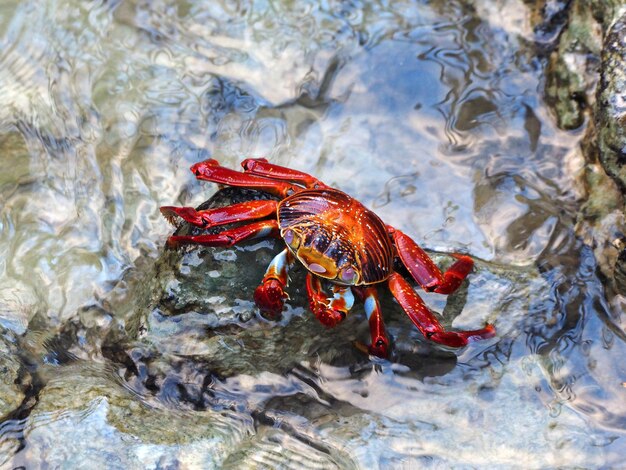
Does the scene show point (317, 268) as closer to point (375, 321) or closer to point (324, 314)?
point (324, 314)

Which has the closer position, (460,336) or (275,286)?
(275,286)

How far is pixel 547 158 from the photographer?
406cm

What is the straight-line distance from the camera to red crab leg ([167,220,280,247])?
318cm

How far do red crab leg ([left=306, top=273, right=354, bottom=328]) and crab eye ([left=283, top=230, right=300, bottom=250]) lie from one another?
7.5 inches

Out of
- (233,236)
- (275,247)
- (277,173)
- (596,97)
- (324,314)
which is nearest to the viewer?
(324,314)

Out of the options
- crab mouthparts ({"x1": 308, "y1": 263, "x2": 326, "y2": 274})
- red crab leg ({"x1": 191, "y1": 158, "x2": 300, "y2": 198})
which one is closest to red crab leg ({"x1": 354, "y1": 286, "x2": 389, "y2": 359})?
crab mouthparts ({"x1": 308, "y1": 263, "x2": 326, "y2": 274})

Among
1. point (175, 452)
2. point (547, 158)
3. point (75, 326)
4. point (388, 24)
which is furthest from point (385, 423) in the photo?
point (388, 24)

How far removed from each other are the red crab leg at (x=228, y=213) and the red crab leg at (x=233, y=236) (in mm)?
49

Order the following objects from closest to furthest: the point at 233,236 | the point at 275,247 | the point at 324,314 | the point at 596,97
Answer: the point at 324,314
the point at 233,236
the point at 275,247
the point at 596,97

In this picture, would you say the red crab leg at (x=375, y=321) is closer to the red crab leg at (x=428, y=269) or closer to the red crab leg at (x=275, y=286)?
the red crab leg at (x=428, y=269)

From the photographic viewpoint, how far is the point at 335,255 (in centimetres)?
307

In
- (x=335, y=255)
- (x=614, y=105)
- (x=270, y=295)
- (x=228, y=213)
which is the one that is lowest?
(x=270, y=295)

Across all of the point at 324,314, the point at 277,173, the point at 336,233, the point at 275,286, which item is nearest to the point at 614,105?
the point at 336,233

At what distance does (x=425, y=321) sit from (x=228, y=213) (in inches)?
43.8
